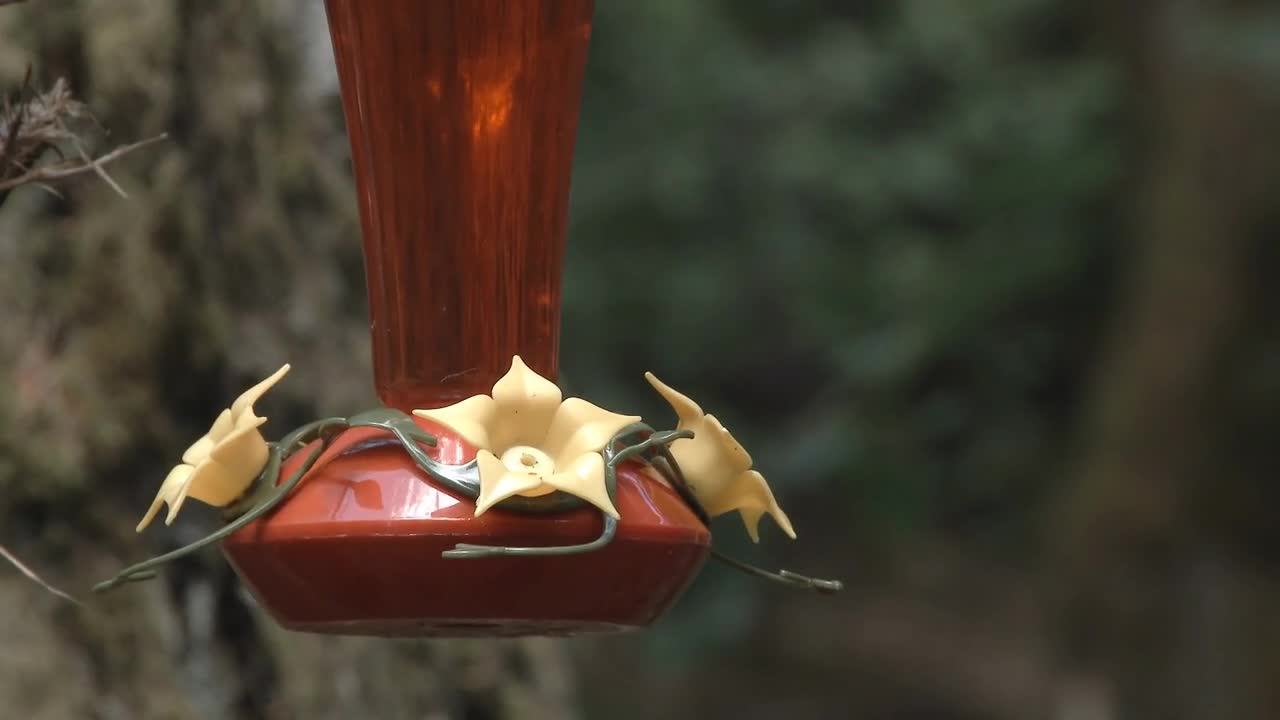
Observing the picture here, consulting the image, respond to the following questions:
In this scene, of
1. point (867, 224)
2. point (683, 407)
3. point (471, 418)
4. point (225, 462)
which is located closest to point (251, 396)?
point (225, 462)

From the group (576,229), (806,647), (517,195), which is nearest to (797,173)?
(576,229)

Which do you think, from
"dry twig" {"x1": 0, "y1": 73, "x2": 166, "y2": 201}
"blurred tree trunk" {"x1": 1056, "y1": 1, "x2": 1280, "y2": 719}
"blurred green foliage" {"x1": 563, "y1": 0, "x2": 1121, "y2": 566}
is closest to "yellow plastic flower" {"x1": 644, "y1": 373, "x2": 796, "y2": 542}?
"dry twig" {"x1": 0, "y1": 73, "x2": 166, "y2": 201}

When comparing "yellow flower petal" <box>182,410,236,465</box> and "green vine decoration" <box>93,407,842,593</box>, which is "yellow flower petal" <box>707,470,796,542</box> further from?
"yellow flower petal" <box>182,410,236,465</box>

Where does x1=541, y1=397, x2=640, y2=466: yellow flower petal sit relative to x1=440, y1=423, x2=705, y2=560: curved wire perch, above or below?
above

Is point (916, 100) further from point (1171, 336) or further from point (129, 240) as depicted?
point (129, 240)

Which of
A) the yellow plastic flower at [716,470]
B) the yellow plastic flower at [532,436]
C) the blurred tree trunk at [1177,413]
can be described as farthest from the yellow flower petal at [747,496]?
the blurred tree trunk at [1177,413]

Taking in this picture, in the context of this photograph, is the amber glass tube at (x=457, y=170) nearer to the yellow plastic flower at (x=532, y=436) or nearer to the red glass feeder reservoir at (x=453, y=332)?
the red glass feeder reservoir at (x=453, y=332)
